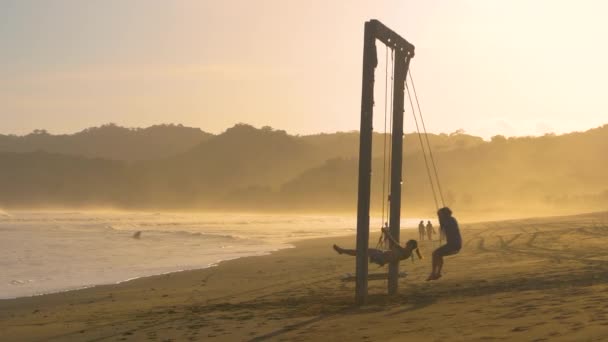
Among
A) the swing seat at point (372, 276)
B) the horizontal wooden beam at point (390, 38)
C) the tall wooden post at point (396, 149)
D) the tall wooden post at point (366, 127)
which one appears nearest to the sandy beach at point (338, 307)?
the swing seat at point (372, 276)

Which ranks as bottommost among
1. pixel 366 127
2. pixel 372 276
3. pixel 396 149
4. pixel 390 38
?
pixel 372 276

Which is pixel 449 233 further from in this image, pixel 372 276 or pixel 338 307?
pixel 338 307

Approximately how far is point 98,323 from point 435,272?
710cm

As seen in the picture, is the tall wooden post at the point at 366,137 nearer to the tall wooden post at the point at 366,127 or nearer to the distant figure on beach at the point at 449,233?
the tall wooden post at the point at 366,127

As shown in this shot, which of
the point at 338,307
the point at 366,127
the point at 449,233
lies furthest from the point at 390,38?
the point at 338,307

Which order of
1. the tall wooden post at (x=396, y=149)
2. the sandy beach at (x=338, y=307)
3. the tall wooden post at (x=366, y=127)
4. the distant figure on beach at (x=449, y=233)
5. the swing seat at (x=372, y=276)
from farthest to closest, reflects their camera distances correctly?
the tall wooden post at (x=396, y=149), the distant figure on beach at (x=449, y=233), the swing seat at (x=372, y=276), the tall wooden post at (x=366, y=127), the sandy beach at (x=338, y=307)

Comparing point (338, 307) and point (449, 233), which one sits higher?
point (449, 233)

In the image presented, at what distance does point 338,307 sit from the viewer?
608 inches

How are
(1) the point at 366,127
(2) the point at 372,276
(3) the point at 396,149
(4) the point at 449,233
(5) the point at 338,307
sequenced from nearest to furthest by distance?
(1) the point at 366,127 < (5) the point at 338,307 < (4) the point at 449,233 < (2) the point at 372,276 < (3) the point at 396,149

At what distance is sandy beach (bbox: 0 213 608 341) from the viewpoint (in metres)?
11.4

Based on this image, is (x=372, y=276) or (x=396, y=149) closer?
(x=372, y=276)

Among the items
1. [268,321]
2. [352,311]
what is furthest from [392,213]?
[268,321]

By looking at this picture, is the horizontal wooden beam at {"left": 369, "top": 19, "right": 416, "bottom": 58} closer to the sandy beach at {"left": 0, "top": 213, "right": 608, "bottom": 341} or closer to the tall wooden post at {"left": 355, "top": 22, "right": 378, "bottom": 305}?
the tall wooden post at {"left": 355, "top": 22, "right": 378, "bottom": 305}

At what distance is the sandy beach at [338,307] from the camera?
37.4ft
